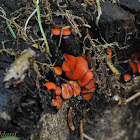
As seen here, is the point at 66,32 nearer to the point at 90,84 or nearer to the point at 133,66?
the point at 90,84

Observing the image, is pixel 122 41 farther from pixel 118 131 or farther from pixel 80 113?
pixel 118 131

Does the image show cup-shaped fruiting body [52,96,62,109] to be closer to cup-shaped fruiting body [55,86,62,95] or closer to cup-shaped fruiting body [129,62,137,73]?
cup-shaped fruiting body [55,86,62,95]

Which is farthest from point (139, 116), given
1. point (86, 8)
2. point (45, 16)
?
point (45, 16)

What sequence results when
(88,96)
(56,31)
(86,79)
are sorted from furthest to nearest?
1. (88,96)
2. (86,79)
3. (56,31)

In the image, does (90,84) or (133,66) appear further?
(133,66)

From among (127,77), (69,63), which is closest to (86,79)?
(69,63)

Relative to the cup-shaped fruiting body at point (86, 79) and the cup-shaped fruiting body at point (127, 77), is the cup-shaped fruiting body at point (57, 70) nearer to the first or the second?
the cup-shaped fruiting body at point (86, 79)
